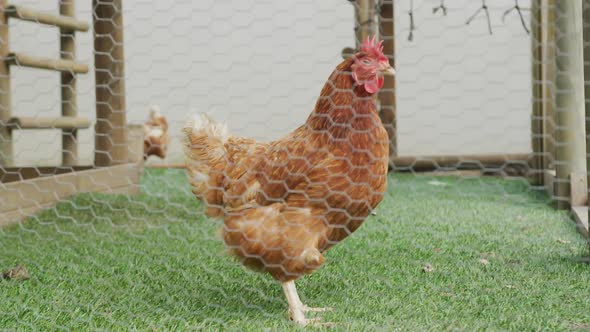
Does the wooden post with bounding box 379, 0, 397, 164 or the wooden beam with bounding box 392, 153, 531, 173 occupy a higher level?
A: the wooden post with bounding box 379, 0, 397, 164

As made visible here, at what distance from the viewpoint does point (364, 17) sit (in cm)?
354

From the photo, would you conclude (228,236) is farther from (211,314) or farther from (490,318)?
(490,318)

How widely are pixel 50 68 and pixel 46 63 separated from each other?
44 mm

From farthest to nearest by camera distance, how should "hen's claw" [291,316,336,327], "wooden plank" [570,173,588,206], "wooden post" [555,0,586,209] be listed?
"wooden plank" [570,173,588,206] → "wooden post" [555,0,586,209] → "hen's claw" [291,316,336,327]

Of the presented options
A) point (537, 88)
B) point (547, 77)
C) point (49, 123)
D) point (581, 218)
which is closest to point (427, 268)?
point (581, 218)

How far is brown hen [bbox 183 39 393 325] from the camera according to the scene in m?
1.39

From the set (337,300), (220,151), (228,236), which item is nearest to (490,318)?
(337,300)

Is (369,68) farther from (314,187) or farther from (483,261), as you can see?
(483,261)

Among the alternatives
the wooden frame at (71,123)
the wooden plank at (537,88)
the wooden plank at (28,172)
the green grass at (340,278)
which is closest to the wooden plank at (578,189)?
the green grass at (340,278)

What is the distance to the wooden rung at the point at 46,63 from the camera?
119 inches

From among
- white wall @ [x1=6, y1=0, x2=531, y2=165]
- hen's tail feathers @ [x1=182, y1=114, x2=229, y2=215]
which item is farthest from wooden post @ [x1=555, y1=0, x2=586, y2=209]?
hen's tail feathers @ [x1=182, y1=114, x2=229, y2=215]

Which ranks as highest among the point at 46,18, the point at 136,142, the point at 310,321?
the point at 46,18

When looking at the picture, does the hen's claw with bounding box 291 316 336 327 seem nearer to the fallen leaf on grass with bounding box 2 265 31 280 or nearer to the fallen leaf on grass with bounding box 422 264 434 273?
the fallen leaf on grass with bounding box 422 264 434 273

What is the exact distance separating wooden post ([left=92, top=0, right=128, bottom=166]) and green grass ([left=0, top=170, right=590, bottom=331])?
0.82 meters
